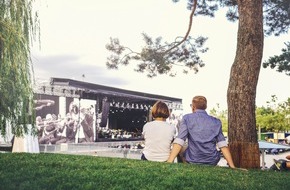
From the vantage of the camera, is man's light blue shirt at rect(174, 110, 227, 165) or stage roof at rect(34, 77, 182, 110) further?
stage roof at rect(34, 77, 182, 110)

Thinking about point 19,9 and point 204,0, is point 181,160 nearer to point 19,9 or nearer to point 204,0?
point 19,9

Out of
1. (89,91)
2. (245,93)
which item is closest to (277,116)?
(89,91)

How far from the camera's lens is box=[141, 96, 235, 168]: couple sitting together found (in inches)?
164

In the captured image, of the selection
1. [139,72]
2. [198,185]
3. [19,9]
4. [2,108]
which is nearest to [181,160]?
[198,185]

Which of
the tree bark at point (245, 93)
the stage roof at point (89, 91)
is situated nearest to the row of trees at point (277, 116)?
the stage roof at point (89, 91)

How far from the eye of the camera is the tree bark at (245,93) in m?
5.95

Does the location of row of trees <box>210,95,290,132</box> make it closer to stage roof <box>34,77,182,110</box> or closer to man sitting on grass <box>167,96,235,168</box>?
stage roof <box>34,77,182,110</box>

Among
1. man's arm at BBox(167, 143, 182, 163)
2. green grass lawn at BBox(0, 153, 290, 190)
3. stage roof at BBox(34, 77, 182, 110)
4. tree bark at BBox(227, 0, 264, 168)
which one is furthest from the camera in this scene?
stage roof at BBox(34, 77, 182, 110)

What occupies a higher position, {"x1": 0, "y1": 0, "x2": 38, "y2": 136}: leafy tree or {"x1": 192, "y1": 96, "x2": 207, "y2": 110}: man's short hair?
→ {"x1": 0, "y1": 0, "x2": 38, "y2": 136}: leafy tree

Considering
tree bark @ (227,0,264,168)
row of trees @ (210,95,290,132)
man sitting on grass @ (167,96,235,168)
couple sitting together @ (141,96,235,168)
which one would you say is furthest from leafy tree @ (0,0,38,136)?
row of trees @ (210,95,290,132)

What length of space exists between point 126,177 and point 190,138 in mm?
869

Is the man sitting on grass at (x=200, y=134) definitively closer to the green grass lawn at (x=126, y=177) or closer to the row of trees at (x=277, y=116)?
the green grass lawn at (x=126, y=177)

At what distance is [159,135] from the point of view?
4.36 m

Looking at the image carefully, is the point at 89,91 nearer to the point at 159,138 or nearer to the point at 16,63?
the point at 16,63
